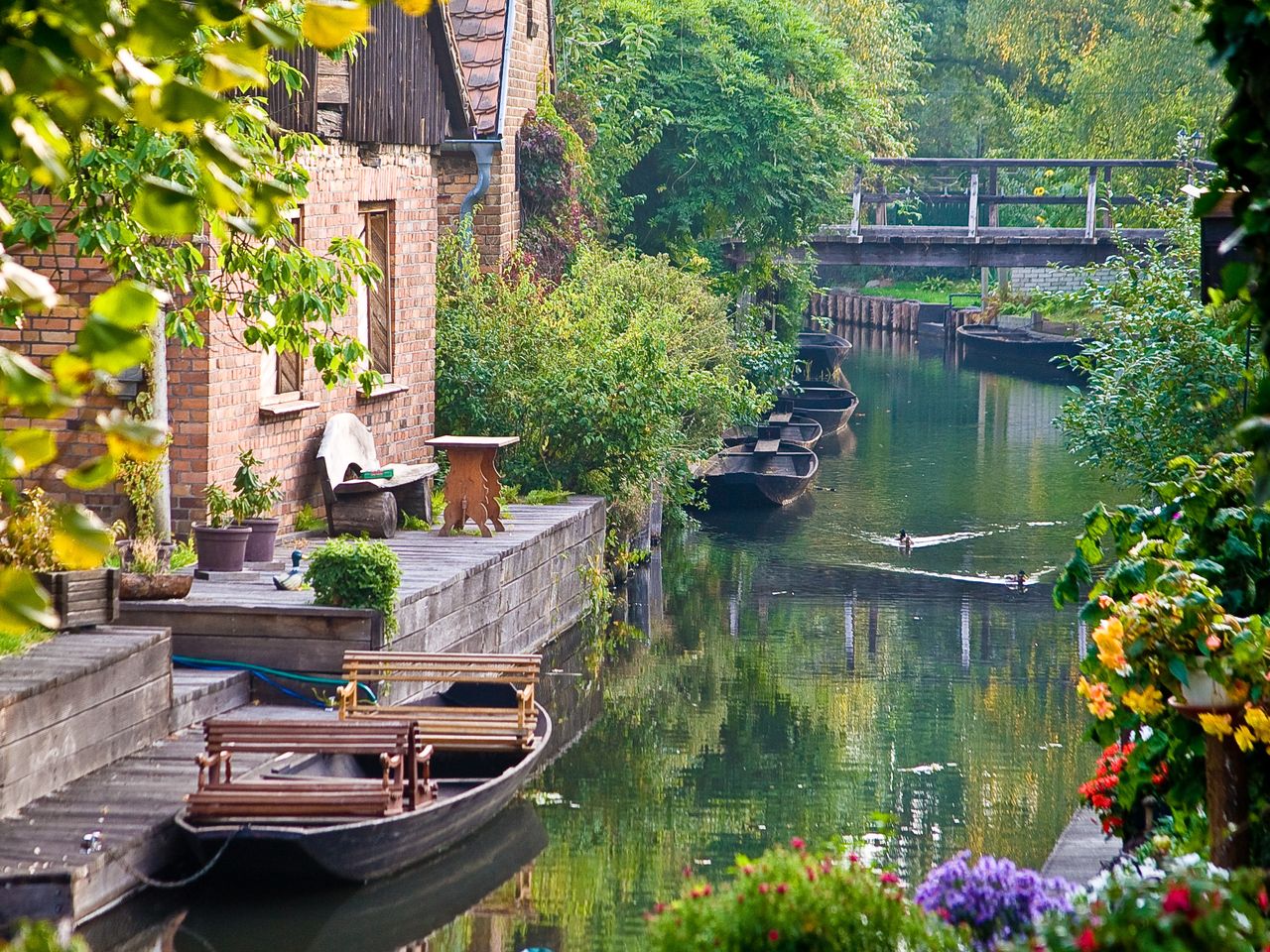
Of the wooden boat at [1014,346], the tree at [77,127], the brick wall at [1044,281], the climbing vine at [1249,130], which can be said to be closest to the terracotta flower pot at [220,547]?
the tree at [77,127]

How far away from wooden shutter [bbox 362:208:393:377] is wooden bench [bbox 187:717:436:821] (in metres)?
7.22

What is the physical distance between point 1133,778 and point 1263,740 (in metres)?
1.18

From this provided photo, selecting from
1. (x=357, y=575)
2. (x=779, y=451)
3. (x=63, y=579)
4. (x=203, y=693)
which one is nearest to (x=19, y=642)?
(x=63, y=579)

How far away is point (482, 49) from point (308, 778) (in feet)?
39.2

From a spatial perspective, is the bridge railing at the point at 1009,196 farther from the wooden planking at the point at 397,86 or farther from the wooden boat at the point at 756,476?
the wooden planking at the point at 397,86

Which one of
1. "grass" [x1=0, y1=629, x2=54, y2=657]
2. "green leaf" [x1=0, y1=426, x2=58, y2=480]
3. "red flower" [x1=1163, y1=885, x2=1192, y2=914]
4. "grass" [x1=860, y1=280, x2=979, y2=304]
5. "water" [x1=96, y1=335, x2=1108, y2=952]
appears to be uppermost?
"grass" [x1=860, y1=280, x2=979, y2=304]

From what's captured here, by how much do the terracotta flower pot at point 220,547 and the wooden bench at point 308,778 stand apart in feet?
10.4

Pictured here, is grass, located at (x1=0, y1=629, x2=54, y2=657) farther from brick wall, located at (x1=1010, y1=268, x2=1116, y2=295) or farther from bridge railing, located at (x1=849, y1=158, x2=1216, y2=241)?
brick wall, located at (x1=1010, y1=268, x2=1116, y2=295)

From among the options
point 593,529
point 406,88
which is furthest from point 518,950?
point 406,88

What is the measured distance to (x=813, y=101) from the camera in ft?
93.8

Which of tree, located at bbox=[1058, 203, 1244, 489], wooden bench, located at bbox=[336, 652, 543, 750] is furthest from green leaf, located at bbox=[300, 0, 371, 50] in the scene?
tree, located at bbox=[1058, 203, 1244, 489]

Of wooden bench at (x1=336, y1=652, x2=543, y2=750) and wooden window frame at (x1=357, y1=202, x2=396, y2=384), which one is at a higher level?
wooden window frame at (x1=357, y1=202, x2=396, y2=384)

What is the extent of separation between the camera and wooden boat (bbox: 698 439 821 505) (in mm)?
23484

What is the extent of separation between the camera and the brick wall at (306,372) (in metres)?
12.4
